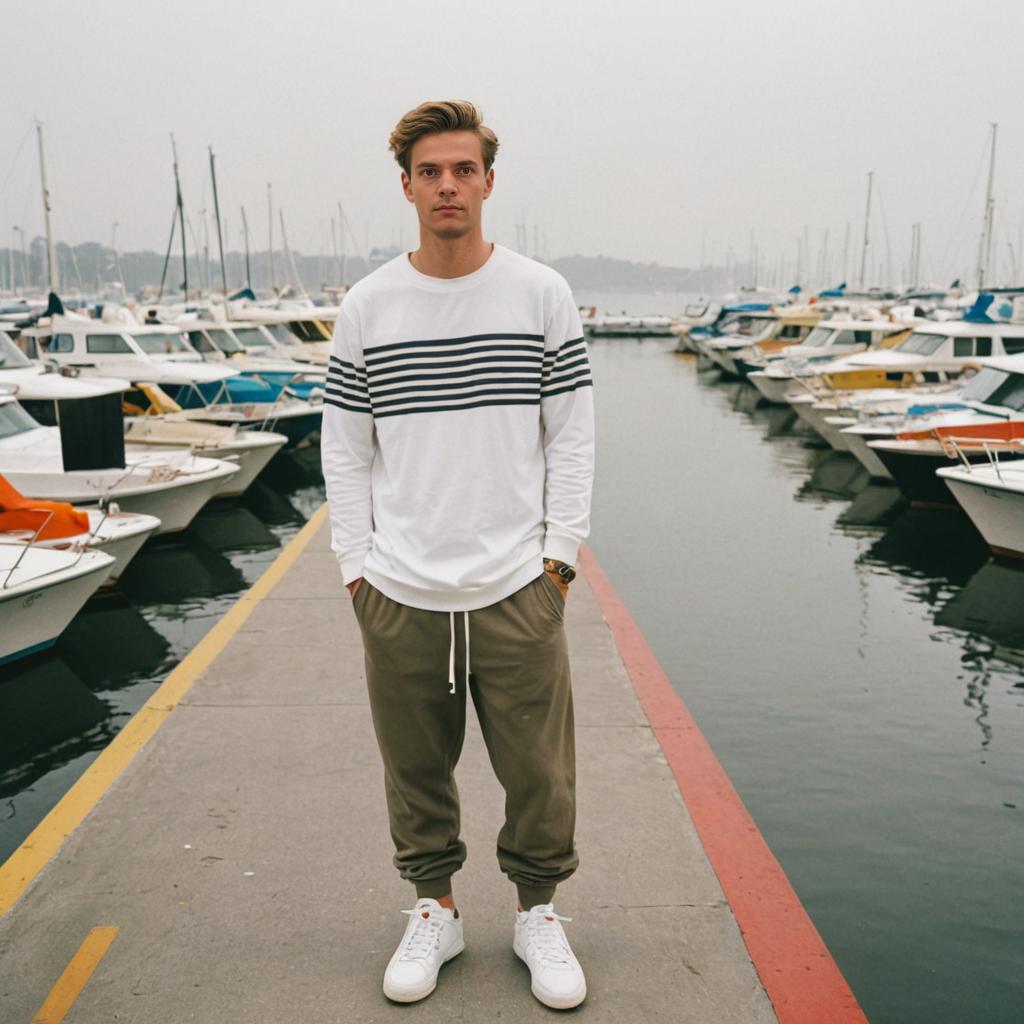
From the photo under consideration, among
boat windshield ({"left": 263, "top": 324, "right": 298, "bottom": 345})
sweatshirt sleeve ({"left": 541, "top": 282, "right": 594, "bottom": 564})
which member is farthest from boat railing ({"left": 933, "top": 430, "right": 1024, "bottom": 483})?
boat windshield ({"left": 263, "top": 324, "right": 298, "bottom": 345})

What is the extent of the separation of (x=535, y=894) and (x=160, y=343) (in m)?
18.4

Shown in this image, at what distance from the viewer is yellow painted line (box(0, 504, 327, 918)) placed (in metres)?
3.88

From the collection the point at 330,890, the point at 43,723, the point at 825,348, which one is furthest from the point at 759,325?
the point at 330,890

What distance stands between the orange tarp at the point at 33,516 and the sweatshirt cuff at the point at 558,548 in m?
6.04

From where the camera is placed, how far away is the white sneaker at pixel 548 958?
9.95 ft

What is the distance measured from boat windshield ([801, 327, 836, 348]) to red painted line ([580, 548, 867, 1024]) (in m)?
24.9

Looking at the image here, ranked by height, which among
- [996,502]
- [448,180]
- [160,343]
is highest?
[448,180]

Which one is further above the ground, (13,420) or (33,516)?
(13,420)

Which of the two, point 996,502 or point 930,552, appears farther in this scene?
point 930,552

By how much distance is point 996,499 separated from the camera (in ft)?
37.4

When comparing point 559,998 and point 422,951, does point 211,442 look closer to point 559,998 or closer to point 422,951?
Answer: point 422,951

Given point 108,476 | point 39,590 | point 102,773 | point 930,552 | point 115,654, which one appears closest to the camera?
point 102,773

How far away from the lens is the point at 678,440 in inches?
890

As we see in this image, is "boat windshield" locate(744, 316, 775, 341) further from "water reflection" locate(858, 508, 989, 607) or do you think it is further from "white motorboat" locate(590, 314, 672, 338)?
"water reflection" locate(858, 508, 989, 607)
